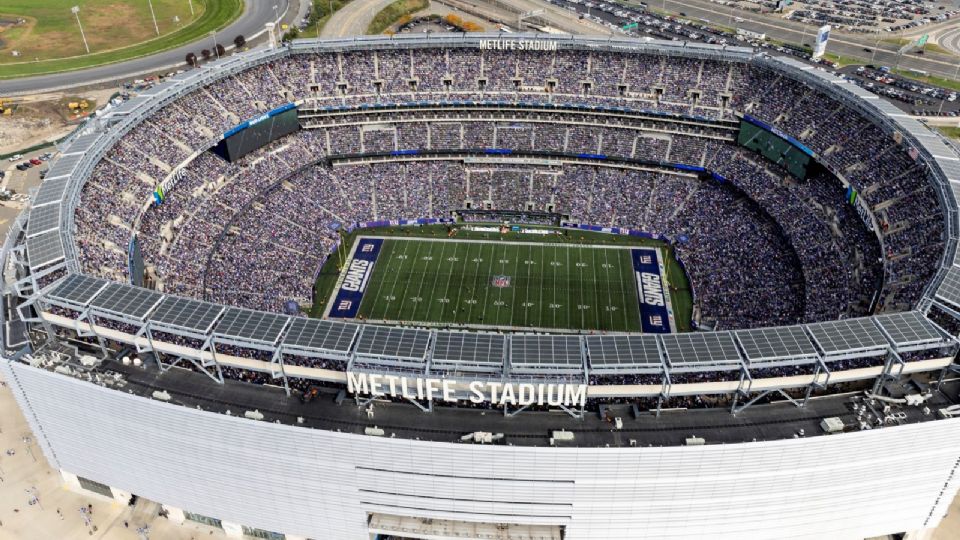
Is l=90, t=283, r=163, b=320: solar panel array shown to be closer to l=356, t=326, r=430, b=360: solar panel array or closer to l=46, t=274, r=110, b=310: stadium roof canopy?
l=46, t=274, r=110, b=310: stadium roof canopy

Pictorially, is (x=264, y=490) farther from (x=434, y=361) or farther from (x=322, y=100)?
(x=322, y=100)

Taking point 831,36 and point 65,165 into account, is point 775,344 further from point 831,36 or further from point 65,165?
point 831,36

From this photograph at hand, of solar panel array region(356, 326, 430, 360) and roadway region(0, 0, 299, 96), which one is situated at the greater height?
solar panel array region(356, 326, 430, 360)

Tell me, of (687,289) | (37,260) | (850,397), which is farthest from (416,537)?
(687,289)

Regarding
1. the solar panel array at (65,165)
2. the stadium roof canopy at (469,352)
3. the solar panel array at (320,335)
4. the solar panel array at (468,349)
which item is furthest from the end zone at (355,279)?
the stadium roof canopy at (469,352)

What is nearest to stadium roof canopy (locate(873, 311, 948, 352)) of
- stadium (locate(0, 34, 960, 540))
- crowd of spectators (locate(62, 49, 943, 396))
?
stadium (locate(0, 34, 960, 540))
